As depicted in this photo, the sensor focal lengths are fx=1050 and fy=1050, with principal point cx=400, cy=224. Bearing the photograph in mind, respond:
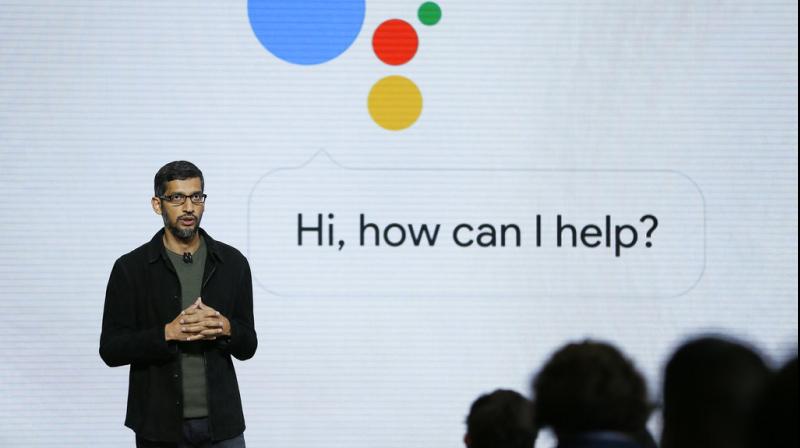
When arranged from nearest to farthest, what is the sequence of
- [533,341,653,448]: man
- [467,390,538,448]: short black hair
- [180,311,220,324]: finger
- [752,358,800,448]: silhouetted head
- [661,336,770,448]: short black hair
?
[752,358,800,448]: silhouetted head, [661,336,770,448]: short black hair, [533,341,653,448]: man, [467,390,538,448]: short black hair, [180,311,220,324]: finger

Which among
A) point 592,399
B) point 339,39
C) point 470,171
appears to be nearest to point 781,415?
point 592,399

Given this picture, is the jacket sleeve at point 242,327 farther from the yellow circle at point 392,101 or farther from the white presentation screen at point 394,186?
the yellow circle at point 392,101

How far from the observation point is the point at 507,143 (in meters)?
3.57

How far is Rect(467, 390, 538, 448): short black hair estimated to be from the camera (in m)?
1.71

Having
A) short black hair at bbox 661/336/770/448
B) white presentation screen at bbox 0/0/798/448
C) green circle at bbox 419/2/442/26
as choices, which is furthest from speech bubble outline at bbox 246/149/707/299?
short black hair at bbox 661/336/770/448

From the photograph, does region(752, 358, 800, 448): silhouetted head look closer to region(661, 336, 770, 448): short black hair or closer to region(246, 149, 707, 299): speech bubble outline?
region(661, 336, 770, 448): short black hair

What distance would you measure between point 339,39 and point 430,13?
1.06 feet

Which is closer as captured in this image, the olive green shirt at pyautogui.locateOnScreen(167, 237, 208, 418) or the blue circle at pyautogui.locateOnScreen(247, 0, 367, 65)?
the olive green shirt at pyautogui.locateOnScreen(167, 237, 208, 418)

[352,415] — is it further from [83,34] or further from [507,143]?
[83,34]

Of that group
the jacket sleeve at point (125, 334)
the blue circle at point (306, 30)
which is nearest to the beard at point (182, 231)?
the jacket sleeve at point (125, 334)

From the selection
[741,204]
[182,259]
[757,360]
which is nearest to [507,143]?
[741,204]

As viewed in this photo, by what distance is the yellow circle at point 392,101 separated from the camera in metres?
3.54

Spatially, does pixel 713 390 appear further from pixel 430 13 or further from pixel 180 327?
pixel 430 13

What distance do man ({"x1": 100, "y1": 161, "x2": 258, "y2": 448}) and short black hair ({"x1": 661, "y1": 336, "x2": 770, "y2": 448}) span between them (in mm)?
1635
